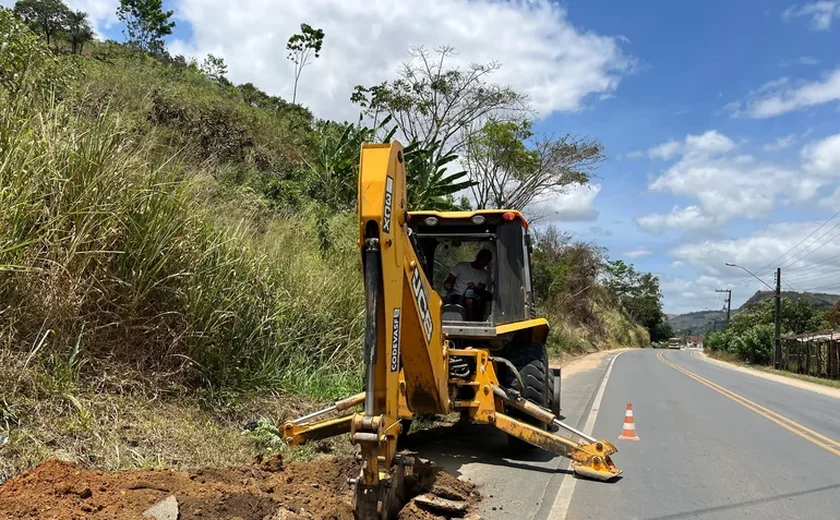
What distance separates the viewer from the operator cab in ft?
22.8

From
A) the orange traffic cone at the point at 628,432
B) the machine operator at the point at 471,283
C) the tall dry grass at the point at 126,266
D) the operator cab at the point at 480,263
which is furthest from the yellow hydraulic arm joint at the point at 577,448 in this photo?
the tall dry grass at the point at 126,266

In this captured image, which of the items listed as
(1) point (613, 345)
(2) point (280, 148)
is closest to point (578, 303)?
(1) point (613, 345)

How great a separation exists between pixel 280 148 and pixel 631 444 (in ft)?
51.5

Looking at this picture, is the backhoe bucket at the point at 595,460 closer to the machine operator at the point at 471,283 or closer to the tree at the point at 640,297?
the machine operator at the point at 471,283

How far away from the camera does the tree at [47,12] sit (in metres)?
26.0

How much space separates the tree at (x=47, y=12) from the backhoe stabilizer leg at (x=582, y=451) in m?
27.4

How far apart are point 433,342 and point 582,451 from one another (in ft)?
7.14

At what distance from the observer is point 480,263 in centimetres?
735

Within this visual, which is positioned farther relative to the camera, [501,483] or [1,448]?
[501,483]

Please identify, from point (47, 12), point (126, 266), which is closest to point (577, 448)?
point (126, 266)

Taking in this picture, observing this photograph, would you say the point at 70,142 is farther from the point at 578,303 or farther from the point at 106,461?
the point at 578,303

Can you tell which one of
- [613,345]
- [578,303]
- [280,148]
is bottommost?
[613,345]

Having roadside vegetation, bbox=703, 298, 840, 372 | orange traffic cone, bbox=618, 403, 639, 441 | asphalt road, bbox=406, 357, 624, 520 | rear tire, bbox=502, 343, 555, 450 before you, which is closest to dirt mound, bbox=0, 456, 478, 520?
asphalt road, bbox=406, 357, 624, 520

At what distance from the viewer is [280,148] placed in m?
20.4
